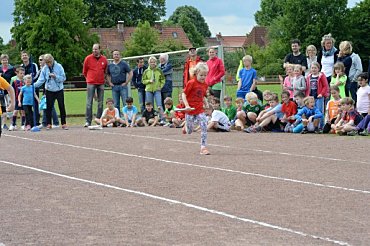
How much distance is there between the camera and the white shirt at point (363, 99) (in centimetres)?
1806

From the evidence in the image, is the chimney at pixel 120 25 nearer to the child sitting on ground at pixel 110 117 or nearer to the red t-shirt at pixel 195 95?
the child sitting on ground at pixel 110 117

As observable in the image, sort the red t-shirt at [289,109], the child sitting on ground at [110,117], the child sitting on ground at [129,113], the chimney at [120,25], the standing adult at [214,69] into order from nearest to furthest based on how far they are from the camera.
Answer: the red t-shirt at [289,109]
the standing adult at [214,69]
the child sitting on ground at [110,117]
the child sitting on ground at [129,113]
the chimney at [120,25]

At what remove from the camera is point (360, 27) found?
9194 centimetres

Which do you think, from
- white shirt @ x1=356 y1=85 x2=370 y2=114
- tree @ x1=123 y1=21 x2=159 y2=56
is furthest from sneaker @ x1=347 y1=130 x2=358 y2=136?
tree @ x1=123 y1=21 x2=159 y2=56

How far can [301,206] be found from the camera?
30.1ft

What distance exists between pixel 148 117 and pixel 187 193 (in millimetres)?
13535

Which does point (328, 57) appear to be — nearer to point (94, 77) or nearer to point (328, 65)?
point (328, 65)

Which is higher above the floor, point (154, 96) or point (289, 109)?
point (154, 96)

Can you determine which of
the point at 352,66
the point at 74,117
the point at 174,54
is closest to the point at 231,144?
the point at 352,66

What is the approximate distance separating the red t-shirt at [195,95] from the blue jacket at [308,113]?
441cm

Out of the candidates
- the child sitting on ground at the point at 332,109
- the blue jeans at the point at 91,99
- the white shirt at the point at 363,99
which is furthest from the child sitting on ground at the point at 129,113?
the white shirt at the point at 363,99

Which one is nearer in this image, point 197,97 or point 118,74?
point 197,97

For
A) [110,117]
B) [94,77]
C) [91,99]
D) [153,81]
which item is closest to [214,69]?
[153,81]

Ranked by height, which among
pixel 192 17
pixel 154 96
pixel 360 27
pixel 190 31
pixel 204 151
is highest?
pixel 192 17
